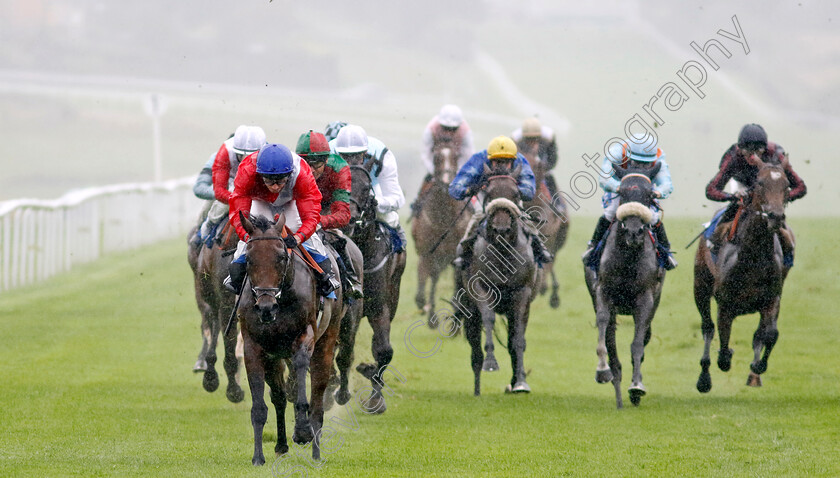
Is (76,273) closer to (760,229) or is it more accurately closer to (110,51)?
(760,229)

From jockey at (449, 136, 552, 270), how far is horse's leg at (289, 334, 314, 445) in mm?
4115

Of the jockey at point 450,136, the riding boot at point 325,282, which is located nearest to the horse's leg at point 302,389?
the riding boot at point 325,282

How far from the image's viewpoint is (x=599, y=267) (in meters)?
11.2

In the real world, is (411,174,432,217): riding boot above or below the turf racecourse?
above

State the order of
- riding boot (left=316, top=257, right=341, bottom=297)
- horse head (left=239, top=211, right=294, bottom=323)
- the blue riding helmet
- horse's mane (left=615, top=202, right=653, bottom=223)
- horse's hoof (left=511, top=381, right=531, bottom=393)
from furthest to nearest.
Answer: horse's hoof (left=511, top=381, right=531, bottom=393), horse's mane (left=615, top=202, right=653, bottom=223), riding boot (left=316, top=257, right=341, bottom=297), the blue riding helmet, horse head (left=239, top=211, right=294, bottom=323)

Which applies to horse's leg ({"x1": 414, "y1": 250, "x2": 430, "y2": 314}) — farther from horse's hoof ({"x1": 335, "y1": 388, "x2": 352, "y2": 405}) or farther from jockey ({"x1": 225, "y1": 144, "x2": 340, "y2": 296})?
jockey ({"x1": 225, "y1": 144, "x2": 340, "y2": 296})

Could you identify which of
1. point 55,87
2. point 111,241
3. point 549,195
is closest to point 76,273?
point 111,241

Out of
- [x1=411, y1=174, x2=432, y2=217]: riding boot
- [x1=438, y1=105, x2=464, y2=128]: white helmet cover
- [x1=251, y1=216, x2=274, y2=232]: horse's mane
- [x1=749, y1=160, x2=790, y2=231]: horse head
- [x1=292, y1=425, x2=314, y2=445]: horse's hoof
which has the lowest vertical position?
[x1=292, y1=425, x2=314, y2=445]: horse's hoof

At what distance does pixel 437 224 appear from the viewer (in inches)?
643

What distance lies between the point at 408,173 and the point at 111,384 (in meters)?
23.0

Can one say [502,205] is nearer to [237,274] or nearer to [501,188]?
[501,188]

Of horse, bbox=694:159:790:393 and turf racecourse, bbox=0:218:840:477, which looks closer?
turf racecourse, bbox=0:218:840:477

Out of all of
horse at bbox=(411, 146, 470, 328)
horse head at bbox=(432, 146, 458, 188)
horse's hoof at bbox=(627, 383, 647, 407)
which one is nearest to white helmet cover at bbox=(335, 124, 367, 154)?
horse's hoof at bbox=(627, 383, 647, 407)

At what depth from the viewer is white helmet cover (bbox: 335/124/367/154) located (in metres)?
10.3
